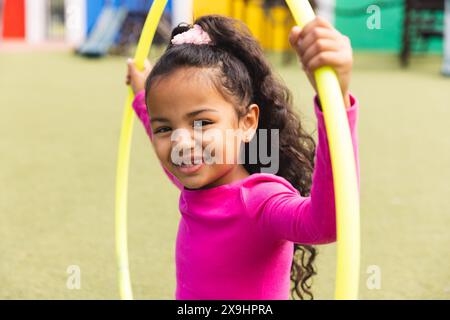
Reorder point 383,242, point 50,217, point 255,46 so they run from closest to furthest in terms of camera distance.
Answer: point 255,46, point 383,242, point 50,217

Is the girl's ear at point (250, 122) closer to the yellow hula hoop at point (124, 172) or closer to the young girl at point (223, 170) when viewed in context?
the young girl at point (223, 170)

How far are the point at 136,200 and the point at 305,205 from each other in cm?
254

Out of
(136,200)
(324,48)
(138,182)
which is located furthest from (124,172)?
(138,182)

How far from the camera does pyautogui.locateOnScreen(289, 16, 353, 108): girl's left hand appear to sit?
121 cm

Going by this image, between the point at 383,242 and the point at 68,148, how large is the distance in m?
2.71

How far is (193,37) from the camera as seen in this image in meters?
1.74

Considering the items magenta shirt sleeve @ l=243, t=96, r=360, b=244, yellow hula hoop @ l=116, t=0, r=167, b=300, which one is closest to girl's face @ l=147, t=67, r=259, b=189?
magenta shirt sleeve @ l=243, t=96, r=360, b=244

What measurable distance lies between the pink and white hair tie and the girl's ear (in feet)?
0.67

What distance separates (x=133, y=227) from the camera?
11.2 ft

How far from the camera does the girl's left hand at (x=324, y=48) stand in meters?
1.21

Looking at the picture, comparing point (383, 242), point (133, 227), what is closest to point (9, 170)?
point (133, 227)

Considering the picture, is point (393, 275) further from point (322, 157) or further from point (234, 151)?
point (322, 157)

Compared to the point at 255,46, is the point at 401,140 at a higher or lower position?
lower

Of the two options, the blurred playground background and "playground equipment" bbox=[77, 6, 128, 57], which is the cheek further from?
"playground equipment" bbox=[77, 6, 128, 57]
